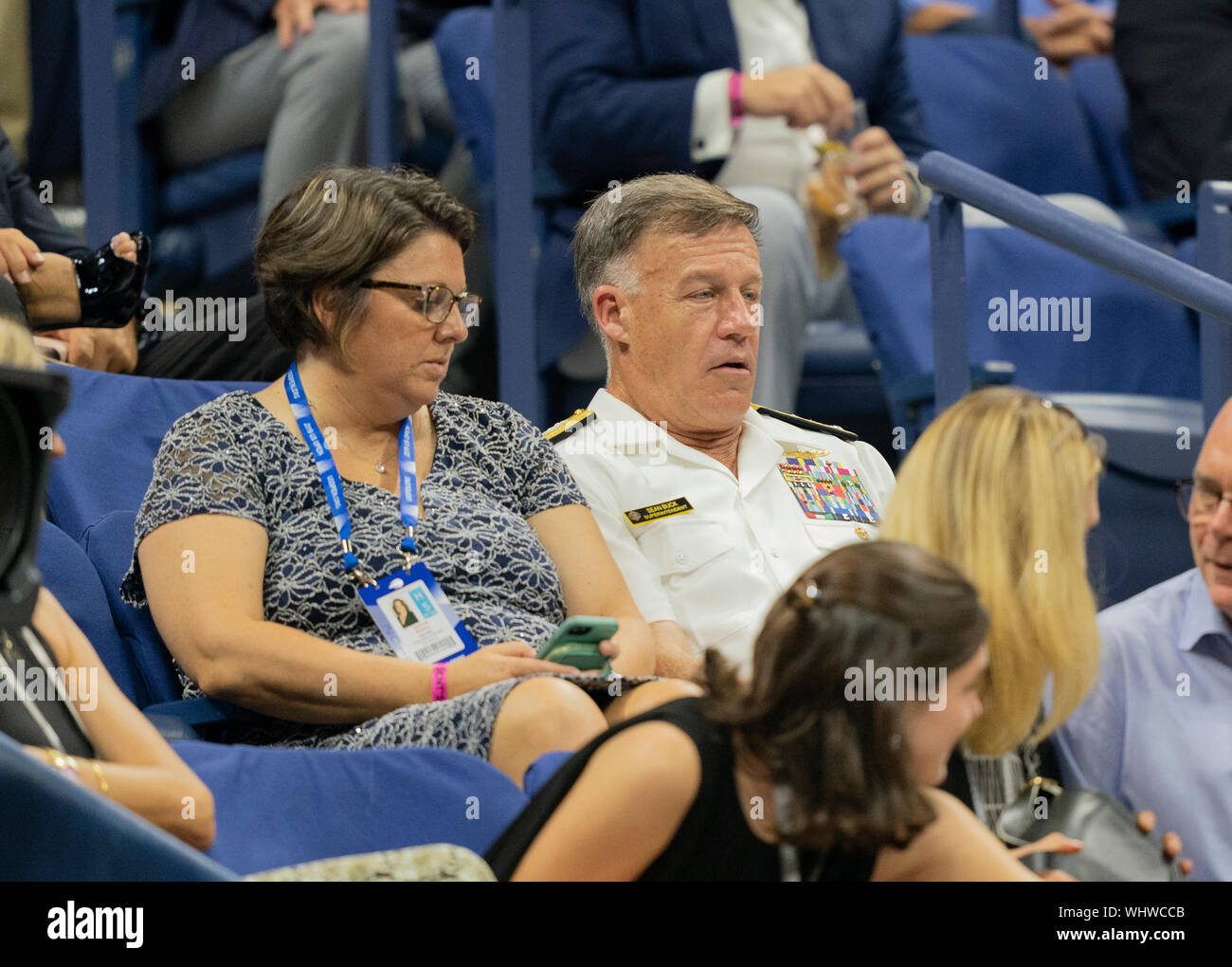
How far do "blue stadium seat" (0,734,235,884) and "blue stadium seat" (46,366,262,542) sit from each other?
3.48 ft

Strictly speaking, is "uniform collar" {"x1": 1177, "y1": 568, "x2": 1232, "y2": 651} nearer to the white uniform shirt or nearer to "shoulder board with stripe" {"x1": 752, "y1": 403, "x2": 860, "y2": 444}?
the white uniform shirt

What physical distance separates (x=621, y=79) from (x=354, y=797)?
2002 mm

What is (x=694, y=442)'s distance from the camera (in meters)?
2.58

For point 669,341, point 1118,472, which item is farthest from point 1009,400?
point 1118,472

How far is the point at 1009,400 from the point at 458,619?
750mm

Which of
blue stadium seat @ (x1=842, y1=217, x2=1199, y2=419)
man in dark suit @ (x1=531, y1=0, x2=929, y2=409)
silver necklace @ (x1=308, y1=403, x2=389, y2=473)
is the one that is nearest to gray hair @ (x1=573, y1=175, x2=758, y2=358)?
silver necklace @ (x1=308, y1=403, x2=389, y2=473)

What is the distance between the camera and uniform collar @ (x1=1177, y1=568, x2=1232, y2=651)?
6.45 ft

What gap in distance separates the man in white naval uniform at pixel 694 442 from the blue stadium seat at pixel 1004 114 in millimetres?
1527

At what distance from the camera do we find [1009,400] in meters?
1.70

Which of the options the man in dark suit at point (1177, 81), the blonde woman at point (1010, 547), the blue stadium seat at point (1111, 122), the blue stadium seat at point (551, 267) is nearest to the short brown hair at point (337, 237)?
the blonde woman at point (1010, 547)

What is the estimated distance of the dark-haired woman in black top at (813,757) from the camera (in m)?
1.36

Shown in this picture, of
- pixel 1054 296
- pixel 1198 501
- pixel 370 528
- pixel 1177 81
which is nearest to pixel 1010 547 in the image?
pixel 1198 501

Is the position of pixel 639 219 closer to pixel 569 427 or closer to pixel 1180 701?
pixel 569 427
